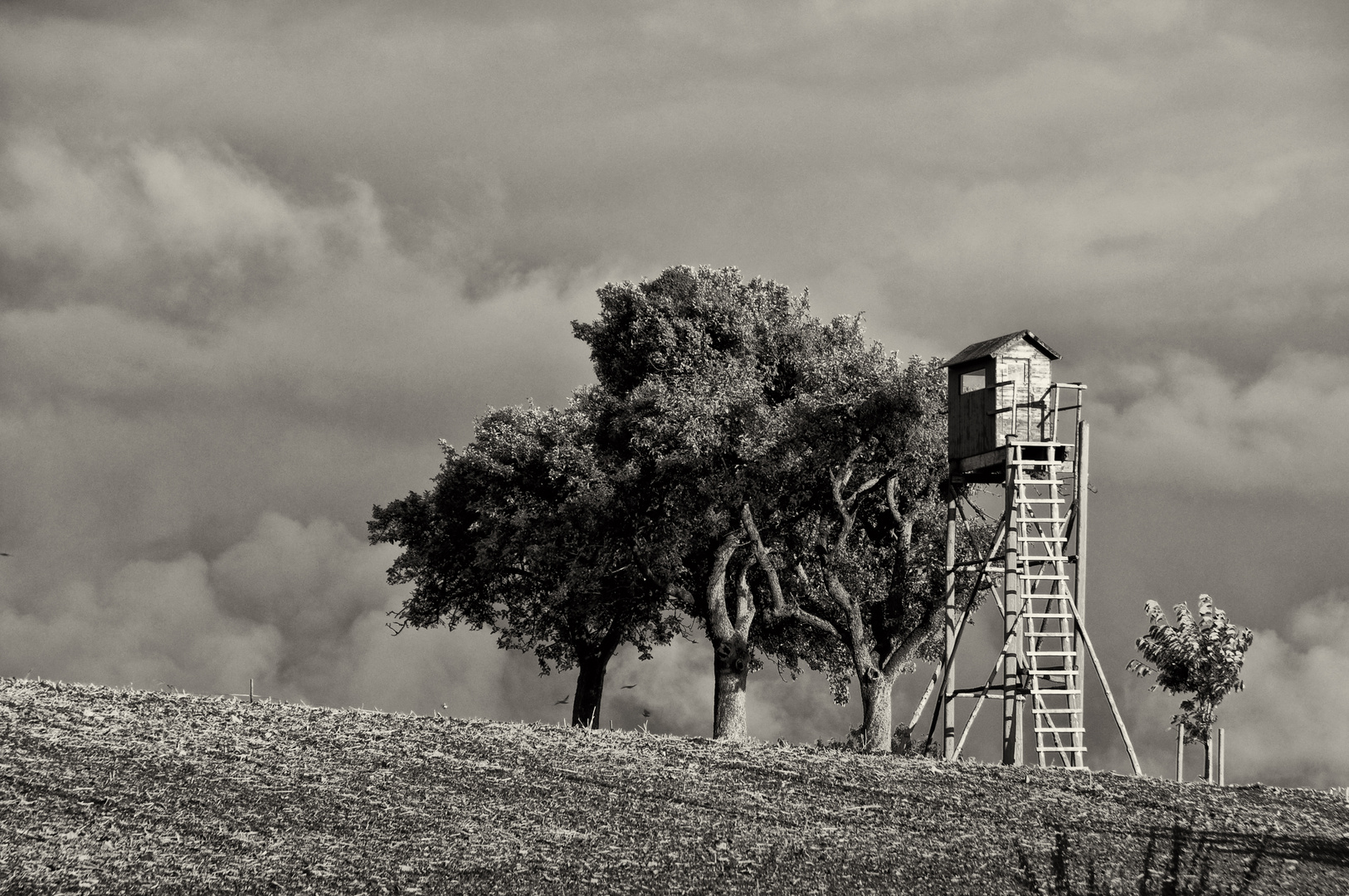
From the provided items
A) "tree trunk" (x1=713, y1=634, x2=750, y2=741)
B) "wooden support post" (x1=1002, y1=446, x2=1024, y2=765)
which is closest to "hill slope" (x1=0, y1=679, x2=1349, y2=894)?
"wooden support post" (x1=1002, y1=446, x2=1024, y2=765)

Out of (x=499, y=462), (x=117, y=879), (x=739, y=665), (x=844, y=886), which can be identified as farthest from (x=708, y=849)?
(x=499, y=462)

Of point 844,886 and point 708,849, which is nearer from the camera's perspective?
point 844,886

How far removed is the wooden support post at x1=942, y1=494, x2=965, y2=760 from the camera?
30.9 meters

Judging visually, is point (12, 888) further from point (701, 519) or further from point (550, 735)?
point (701, 519)

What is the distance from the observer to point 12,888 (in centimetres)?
1655

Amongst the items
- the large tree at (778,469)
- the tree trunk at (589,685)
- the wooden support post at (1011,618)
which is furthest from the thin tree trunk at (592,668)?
the wooden support post at (1011,618)

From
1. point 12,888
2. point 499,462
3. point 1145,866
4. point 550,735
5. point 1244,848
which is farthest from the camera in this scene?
point 499,462

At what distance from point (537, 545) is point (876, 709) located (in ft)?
31.6

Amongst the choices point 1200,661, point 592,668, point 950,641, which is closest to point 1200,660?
point 1200,661

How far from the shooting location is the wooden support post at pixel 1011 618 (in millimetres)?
29672

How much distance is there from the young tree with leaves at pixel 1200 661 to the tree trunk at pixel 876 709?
7.35 m

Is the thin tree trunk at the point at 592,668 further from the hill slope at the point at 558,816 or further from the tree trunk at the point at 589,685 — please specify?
the hill slope at the point at 558,816

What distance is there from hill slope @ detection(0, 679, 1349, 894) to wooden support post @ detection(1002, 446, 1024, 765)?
16.7ft

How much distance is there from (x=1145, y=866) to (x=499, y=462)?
77.2 ft
